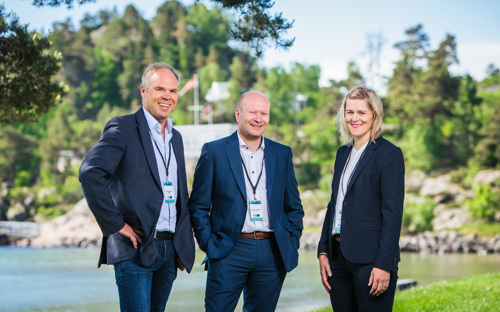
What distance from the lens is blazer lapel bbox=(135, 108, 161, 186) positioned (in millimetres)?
3641

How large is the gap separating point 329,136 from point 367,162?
48603 millimetres

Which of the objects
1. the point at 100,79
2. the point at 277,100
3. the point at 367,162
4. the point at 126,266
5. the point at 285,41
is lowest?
the point at 126,266

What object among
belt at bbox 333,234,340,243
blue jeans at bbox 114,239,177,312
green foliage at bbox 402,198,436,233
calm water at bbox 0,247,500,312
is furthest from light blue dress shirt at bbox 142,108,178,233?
green foliage at bbox 402,198,436,233

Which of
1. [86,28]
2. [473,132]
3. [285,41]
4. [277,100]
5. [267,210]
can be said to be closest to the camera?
[267,210]

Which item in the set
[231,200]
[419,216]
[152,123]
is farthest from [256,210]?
[419,216]

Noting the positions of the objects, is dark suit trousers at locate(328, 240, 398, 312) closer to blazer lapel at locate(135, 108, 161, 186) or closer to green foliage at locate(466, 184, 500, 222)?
blazer lapel at locate(135, 108, 161, 186)

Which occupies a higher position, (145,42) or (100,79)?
(145,42)

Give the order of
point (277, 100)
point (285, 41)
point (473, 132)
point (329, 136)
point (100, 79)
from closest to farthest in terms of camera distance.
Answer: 1. point (285, 41)
2. point (473, 132)
3. point (329, 136)
4. point (277, 100)
5. point (100, 79)

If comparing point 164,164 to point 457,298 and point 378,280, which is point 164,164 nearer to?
point 378,280

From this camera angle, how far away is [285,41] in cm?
628

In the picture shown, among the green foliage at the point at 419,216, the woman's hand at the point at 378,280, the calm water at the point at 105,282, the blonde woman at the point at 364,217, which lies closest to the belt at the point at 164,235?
the blonde woman at the point at 364,217

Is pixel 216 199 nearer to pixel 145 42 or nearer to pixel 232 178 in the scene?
pixel 232 178

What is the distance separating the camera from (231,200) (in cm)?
398

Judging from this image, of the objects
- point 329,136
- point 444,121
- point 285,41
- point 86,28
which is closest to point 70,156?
point 329,136
